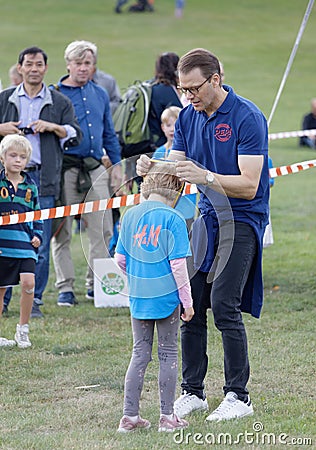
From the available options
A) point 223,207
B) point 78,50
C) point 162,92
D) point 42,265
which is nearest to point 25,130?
point 78,50

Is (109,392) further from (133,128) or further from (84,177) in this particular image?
(133,128)

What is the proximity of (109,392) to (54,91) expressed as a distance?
338cm

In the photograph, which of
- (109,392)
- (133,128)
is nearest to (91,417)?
(109,392)

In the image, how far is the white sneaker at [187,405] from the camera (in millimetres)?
5285

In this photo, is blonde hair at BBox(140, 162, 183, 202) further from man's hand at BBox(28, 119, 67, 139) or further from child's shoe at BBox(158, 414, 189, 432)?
man's hand at BBox(28, 119, 67, 139)

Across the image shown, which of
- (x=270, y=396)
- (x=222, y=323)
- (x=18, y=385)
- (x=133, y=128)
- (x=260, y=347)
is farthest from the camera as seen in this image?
(x=133, y=128)

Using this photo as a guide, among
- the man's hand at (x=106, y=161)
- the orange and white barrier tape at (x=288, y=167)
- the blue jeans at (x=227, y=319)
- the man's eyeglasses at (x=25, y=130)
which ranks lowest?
the blue jeans at (x=227, y=319)

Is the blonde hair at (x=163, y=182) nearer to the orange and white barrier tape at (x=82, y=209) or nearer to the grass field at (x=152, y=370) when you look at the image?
the grass field at (x=152, y=370)

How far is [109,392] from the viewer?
19.2ft

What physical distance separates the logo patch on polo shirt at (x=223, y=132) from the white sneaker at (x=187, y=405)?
1552 millimetres

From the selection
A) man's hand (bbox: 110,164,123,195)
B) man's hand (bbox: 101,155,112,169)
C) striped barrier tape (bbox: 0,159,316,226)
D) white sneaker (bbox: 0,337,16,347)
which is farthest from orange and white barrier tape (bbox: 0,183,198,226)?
man's hand (bbox: 101,155,112,169)

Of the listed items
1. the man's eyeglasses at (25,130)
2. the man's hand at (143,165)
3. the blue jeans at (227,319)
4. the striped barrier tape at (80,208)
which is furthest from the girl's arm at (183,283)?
the man's eyeglasses at (25,130)

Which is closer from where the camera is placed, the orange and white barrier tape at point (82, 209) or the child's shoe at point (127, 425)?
the child's shoe at point (127, 425)

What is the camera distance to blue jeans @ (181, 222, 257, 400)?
16.8 ft
